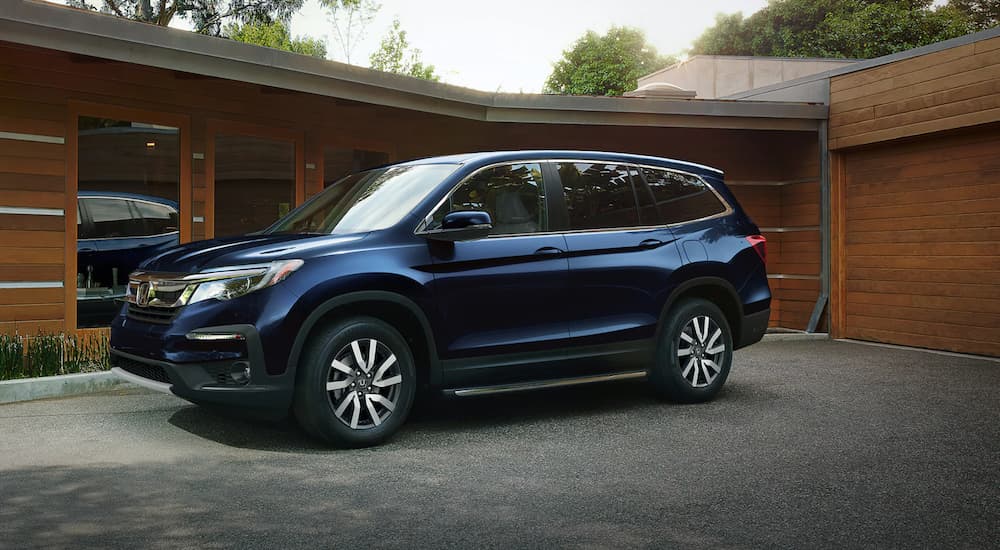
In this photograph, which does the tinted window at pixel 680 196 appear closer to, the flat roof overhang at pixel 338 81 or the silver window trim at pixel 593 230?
the silver window trim at pixel 593 230

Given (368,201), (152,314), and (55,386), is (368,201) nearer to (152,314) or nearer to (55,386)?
(152,314)

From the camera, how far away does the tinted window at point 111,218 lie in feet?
32.0

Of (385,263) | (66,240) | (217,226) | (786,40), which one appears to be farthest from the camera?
(786,40)

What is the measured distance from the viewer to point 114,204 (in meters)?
9.88

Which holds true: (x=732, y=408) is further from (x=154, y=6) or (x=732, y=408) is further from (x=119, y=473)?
(x=154, y=6)

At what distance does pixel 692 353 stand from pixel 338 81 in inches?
205

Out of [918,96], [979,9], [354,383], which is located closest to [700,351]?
[354,383]

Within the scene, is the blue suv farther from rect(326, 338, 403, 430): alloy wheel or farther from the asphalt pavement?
the asphalt pavement

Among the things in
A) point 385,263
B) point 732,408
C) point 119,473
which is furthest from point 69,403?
point 732,408

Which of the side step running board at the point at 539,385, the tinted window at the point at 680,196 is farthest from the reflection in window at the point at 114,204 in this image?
the tinted window at the point at 680,196

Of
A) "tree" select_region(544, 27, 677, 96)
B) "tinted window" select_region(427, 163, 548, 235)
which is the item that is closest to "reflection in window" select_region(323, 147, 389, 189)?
"tinted window" select_region(427, 163, 548, 235)

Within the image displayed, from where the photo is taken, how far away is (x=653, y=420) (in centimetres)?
700

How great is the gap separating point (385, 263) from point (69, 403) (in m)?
3.18

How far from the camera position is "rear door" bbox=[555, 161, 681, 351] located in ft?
22.6
